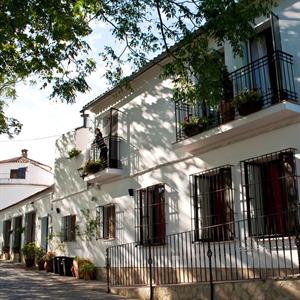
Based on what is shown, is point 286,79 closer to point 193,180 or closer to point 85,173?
point 193,180

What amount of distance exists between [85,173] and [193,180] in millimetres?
5628

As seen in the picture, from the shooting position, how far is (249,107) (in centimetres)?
1031

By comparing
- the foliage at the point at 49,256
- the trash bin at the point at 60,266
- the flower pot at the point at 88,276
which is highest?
the foliage at the point at 49,256

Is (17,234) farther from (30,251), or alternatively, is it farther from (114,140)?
(114,140)

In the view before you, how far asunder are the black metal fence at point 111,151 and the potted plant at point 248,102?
248 inches

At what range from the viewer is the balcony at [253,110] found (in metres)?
9.89

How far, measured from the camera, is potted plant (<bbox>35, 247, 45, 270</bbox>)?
20.2m

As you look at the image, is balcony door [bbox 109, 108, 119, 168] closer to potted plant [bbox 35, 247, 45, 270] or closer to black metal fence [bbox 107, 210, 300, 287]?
black metal fence [bbox 107, 210, 300, 287]

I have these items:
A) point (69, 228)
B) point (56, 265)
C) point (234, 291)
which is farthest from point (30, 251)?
point (234, 291)

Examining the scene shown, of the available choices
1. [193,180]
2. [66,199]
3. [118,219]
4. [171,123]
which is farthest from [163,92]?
[66,199]

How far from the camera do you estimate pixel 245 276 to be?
10.3 m

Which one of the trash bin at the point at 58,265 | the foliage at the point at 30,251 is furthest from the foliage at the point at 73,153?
the foliage at the point at 30,251

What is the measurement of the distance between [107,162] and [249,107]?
6773 millimetres

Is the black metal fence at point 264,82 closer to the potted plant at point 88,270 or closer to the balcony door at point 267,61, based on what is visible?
the balcony door at point 267,61
